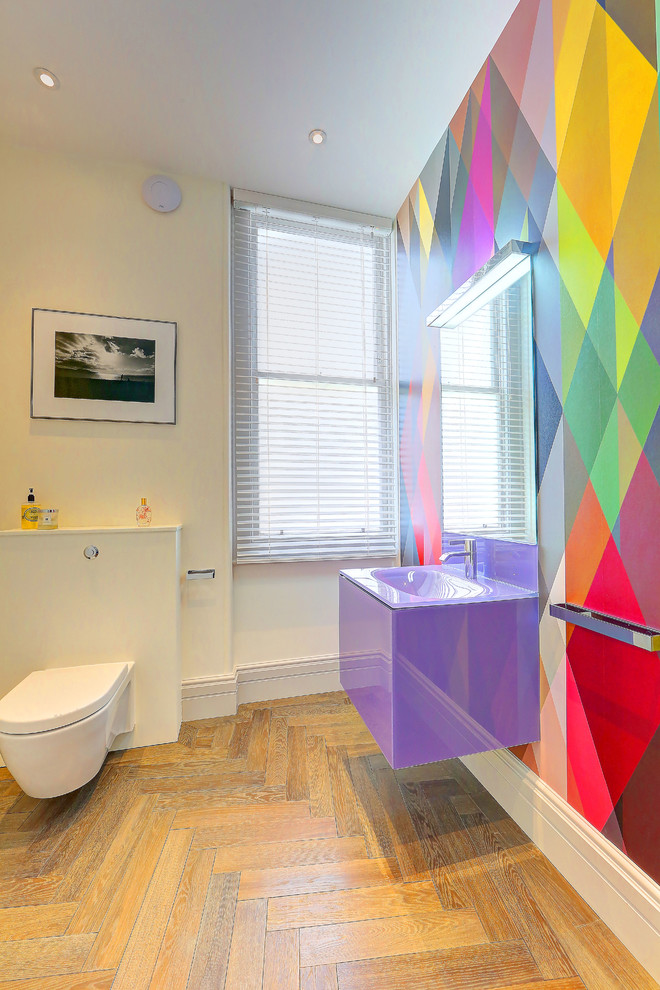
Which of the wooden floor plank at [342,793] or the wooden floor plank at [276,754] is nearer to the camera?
the wooden floor plank at [342,793]

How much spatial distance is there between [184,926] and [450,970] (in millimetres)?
670

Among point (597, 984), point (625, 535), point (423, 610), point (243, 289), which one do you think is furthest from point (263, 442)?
point (597, 984)

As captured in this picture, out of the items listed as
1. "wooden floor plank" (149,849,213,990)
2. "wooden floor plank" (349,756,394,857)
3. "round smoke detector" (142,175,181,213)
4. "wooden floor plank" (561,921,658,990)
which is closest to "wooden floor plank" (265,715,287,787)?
"wooden floor plank" (349,756,394,857)

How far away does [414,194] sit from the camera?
7.80 feet

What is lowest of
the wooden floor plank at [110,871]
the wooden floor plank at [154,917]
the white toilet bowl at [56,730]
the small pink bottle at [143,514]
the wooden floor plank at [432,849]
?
the wooden floor plank at [110,871]

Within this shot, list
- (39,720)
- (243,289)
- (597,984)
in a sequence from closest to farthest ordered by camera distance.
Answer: (597,984) → (39,720) → (243,289)

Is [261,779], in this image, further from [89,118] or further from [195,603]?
[89,118]

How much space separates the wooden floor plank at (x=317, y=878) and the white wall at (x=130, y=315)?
111 cm

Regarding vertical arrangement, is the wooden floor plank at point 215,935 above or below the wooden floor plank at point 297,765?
below

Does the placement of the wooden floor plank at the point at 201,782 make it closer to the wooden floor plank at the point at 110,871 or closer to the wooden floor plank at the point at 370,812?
the wooden floor plank at the point at 110,871

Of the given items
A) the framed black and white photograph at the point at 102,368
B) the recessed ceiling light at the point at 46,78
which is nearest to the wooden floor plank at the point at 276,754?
the framed black and white photograph at the point at 102,368

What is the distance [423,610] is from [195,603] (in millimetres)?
1395

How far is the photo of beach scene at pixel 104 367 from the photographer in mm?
2127

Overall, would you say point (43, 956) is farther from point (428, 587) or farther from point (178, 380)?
point (178, 380)
